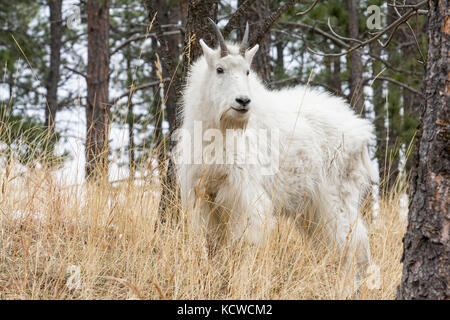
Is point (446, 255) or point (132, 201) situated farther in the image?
point (132, 201)

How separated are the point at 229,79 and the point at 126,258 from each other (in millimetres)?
1672

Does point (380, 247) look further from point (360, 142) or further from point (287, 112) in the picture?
point (287, 112)

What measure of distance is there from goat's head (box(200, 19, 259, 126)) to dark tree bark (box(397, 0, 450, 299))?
1.79 meters

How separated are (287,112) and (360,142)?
76 cm

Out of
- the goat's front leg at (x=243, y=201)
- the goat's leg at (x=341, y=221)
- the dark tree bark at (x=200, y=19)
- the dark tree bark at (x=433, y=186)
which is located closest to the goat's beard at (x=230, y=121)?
the goat's front leg at (x=243, y=201)

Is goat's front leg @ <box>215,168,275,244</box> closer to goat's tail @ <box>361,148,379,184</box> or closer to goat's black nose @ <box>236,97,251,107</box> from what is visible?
goat's black nose @ <box>236,97,251,107</box>

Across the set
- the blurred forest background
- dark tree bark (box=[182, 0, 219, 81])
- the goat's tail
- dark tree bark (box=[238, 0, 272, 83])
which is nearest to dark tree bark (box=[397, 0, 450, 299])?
the blurred forest background

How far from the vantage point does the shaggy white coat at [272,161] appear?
4.33 metres

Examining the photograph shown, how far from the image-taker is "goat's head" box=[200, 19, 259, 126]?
4.14 metres

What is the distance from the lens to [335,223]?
15.9ft

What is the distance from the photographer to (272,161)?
15.5ft

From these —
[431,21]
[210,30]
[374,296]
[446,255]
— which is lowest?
[374,296]
